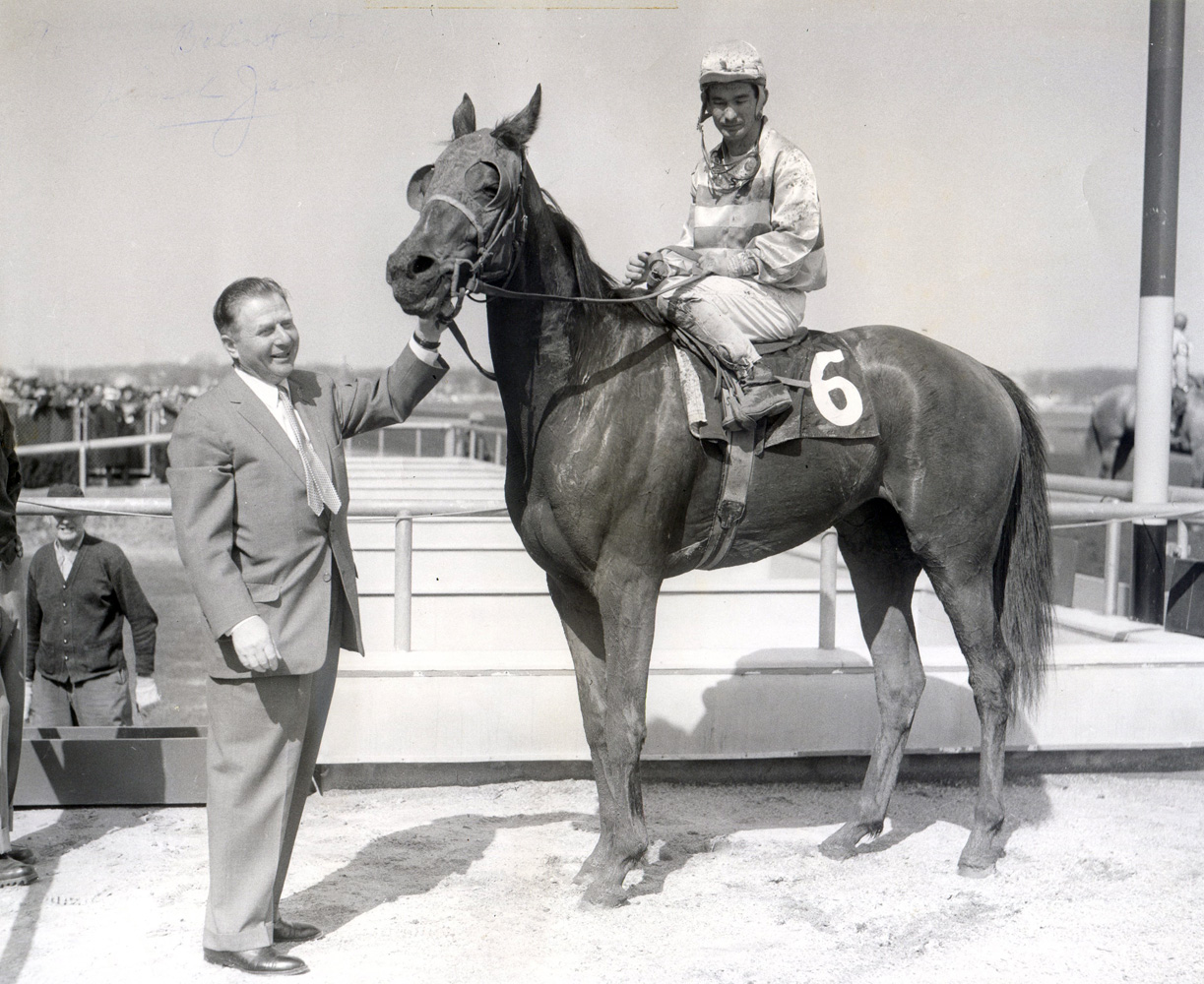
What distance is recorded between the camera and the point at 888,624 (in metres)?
3.79

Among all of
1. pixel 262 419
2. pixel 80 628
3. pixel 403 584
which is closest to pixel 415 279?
pixel 262 419

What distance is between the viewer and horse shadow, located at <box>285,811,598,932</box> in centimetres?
304

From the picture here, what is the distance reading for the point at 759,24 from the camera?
21.4ft

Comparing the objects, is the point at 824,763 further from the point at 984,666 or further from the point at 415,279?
the point at 415,279

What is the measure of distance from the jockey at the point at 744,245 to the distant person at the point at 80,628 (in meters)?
2.98

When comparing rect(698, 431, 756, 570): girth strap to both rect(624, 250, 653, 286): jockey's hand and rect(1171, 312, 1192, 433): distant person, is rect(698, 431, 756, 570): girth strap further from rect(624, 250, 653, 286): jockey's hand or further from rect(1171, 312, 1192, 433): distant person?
rect(1171, 312, 1192, 433): distant person

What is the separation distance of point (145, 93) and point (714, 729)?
20.1 ft

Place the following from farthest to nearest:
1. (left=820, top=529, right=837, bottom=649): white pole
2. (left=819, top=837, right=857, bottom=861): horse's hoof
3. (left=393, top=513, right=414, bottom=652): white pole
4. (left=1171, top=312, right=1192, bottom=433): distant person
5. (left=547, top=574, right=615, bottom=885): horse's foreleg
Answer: (left=1171, top=312, right=1192, bottom=433): distant person, (left=820, top=529, right=837, bottom=649): white pole, (left=393, top=513, right=414, bottom=652): white pole, (left=819, top=837, right=857, bottom=861): horse's hoof, (left=547, top=574, right=615, bottom=885): horse's foreleg

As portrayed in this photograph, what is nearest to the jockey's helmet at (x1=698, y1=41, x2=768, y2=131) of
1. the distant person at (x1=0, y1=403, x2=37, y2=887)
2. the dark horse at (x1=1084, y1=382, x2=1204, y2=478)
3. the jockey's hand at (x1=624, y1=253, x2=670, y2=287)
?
the jockey's hand at (x1=624, y1=253, x2=670, y2=287)

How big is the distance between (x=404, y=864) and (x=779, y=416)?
6.17ft

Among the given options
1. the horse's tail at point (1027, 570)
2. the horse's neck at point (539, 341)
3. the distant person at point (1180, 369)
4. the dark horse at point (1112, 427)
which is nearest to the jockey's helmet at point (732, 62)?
the horse's neck at point (539, 341)

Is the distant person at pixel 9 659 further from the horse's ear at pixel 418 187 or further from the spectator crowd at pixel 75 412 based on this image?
the spectator crowd at pixel 75 412

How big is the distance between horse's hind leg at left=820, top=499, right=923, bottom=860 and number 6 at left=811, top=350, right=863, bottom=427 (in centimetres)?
47

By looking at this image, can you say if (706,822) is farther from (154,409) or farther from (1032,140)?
(154,409)
